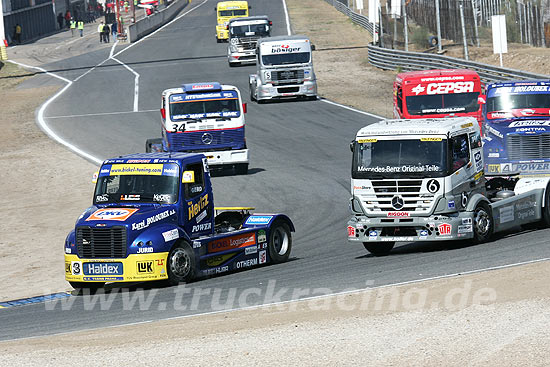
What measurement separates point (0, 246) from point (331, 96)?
26.4 meters

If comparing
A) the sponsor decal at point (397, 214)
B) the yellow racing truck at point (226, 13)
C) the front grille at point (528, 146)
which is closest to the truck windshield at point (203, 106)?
the front grille at point (528, 146)

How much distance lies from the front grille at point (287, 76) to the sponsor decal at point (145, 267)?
28.2 metres

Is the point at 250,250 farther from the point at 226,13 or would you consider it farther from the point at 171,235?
the point at 226,13

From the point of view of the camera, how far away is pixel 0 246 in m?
21.5

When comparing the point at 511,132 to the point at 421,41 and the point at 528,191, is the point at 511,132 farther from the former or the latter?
the point at 421,41

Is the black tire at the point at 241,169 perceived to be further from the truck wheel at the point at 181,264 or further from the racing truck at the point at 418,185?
the truck wheel at the point at 181,264

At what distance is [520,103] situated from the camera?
21734mm

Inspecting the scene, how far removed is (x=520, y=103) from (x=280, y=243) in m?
7.18

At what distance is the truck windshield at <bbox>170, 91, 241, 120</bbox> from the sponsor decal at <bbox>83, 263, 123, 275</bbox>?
13.1m

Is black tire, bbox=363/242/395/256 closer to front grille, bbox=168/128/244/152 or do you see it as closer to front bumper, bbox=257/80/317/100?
front grille, bbox=168/128/244/152

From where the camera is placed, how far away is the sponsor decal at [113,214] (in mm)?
15469

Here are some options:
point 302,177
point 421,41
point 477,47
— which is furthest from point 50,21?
point 302,177

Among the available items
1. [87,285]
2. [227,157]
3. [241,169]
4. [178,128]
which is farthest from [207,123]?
[87,285]

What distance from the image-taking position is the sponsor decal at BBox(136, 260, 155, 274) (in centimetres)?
1529
